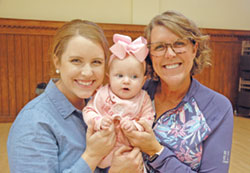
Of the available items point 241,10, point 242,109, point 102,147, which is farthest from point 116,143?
point 241,10

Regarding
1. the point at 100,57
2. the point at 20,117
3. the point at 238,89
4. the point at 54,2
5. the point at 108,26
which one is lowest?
the point at 238,89

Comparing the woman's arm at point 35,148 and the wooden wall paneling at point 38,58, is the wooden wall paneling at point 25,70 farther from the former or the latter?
the woman's arm at point 35,148

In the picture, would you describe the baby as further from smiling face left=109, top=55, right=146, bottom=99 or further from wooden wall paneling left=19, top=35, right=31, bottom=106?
wooden wall paneling left=19, top=35, right=31, bottom=106

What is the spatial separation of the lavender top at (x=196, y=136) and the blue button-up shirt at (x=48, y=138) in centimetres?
46

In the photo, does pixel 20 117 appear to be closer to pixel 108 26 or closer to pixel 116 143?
pixel 116 143

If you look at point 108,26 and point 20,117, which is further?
point 108,26

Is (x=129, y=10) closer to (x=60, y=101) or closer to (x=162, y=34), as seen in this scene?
(x=162, y=34)

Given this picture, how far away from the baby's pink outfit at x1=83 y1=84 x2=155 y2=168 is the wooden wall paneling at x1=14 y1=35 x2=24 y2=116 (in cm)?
368

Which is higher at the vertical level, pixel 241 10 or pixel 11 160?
pixel 241 10

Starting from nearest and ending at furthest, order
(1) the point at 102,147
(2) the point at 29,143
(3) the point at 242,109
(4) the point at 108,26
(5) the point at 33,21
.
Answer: (2) the point at 29,143, (1) the point at 102,147, (5) the point at 33,21, (4) the point at 108,26, (3) the point at 242,109

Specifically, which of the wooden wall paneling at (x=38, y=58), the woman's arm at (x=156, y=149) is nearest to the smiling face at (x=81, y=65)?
the woman's arm at (x=156, y=149)

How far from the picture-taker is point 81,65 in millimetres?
1193

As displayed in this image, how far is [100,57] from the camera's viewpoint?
1.22 metres

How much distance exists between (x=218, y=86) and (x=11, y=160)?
547cm
